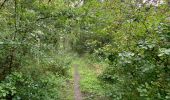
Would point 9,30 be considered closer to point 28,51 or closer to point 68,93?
point 28,51

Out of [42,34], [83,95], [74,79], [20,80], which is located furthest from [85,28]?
[74,79]

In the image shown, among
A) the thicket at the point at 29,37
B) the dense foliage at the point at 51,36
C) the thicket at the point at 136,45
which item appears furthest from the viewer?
the thicket at the point at 29,37

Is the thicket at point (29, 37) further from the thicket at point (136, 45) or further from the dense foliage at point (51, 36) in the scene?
the thicket at point (136, 45)

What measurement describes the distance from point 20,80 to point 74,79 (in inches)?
275

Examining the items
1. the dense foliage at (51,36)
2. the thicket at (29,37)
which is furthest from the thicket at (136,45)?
the thicket at (29,37)

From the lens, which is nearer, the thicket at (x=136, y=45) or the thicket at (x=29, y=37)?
the thicket at (x=136, y=45)

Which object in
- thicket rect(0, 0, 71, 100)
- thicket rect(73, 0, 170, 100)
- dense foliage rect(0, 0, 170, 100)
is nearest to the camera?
thicket rect(73, 0, 170, 100)

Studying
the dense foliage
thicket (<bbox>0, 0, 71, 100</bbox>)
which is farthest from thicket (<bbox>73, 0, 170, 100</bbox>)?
thicket (<bbox>0, 0, 71, 100</bbox>)

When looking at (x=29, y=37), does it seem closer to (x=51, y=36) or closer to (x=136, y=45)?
(x=51, y=36)

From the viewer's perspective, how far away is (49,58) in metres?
6.41

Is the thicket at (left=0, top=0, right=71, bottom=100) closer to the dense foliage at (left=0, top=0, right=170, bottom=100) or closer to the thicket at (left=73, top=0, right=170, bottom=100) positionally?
the dense foliage at (left=0, top=0, right=170, bottom=100)

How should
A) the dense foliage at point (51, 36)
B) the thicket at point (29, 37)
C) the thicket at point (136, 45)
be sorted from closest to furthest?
the thicket at point (136, 45)
the dense foliage at point (51, 36)
the thicket at point (29, 37)

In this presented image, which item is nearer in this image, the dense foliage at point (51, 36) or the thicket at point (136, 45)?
the thicket at point (136, 45)

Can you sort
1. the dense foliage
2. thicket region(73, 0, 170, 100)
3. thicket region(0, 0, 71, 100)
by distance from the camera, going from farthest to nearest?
thicket region(0, 0, 71, 100), the dense foliage, thicket region(73, 0, 170, 100)
